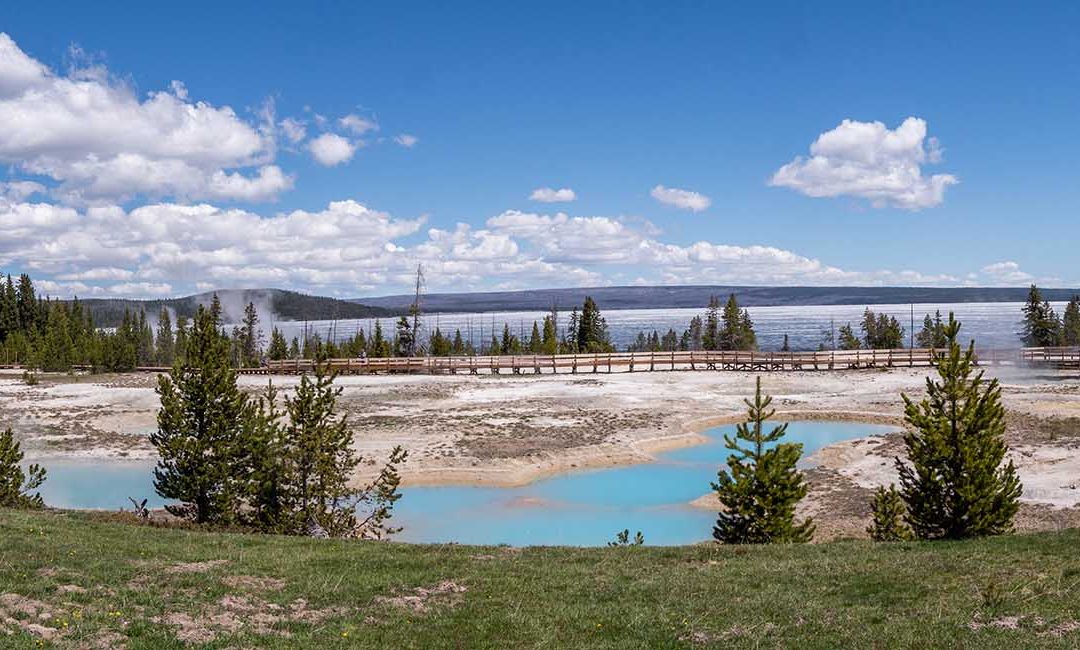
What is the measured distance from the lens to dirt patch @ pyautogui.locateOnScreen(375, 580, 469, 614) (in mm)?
14062

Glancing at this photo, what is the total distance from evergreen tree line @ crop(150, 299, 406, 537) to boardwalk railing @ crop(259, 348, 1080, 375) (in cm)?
5700

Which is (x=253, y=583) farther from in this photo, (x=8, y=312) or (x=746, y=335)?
(x=8, y=312)

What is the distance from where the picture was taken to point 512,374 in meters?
81.6

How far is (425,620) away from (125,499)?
2751cm

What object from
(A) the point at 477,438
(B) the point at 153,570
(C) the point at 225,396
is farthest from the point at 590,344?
(B) the point at 153,570

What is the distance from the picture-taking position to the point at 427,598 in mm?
14523

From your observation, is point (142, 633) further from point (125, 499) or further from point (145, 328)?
point (145, 328)

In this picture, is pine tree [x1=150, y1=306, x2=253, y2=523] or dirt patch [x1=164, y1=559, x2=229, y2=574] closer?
dirt patch [x1=164, y1=559, x2=229, y2=574]

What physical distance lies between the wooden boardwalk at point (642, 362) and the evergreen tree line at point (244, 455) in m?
56.8

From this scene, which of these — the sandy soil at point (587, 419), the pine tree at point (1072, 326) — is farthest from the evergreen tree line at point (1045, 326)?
the sandy soil at point (587, 419)

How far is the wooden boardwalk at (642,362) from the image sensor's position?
81.9 metres

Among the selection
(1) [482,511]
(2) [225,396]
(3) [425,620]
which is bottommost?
(1) [482,511]

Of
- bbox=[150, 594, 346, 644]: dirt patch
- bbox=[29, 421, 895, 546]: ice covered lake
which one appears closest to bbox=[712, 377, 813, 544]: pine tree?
bbox=[29, 421, 895, 546]: ice covered lake

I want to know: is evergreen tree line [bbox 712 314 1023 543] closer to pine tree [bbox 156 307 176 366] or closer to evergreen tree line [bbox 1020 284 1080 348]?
evergreen tree line [bbox 1020 284 1080 348]
